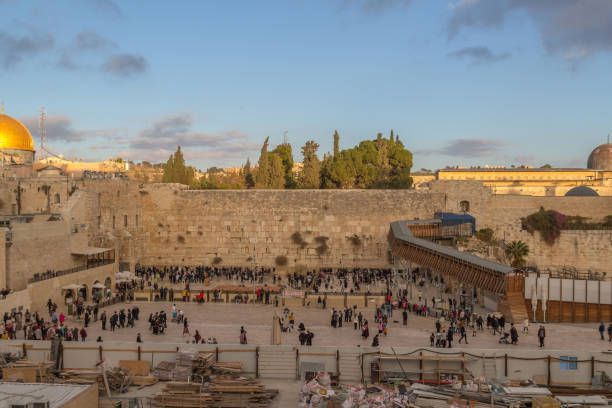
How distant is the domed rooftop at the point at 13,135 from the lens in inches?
1626

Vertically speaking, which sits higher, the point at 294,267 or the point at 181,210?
the point at 181,210

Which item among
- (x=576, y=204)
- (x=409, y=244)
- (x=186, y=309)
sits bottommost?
(x=186, y=309)

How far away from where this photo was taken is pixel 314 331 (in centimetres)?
1808

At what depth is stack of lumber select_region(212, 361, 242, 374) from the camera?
12586mm

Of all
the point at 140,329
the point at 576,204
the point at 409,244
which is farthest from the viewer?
the point at 576,204

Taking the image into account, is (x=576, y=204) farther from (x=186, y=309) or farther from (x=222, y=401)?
(x=222, y=401)

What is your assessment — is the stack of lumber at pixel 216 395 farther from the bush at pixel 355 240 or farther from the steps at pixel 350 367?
the bush at pixel 355 240

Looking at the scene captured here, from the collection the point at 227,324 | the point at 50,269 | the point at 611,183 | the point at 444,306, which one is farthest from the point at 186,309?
the point at 611,183

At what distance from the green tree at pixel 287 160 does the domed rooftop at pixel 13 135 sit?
70.0ft

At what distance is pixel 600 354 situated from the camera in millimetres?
12695

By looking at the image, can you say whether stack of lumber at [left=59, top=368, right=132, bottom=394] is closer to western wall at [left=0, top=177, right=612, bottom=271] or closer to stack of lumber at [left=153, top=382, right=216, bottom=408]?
stack of lumber at [left=153, top=382, right=216, bottom=408]

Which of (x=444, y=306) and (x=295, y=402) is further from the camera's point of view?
(x=444, y=306)

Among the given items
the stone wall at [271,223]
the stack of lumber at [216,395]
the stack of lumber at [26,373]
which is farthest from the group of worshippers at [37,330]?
the stone wall at [271,223]

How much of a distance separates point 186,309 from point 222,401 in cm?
1164
